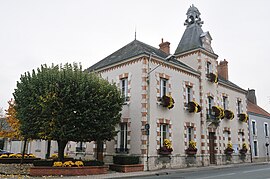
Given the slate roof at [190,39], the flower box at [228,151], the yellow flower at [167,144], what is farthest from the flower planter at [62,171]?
the slate roof at [190,39]

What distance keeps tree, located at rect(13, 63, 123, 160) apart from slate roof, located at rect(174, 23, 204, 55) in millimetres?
10933

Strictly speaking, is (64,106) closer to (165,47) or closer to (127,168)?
(127,168)

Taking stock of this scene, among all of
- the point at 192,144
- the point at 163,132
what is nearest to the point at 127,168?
the point at 163,132

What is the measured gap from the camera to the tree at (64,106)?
14.3m

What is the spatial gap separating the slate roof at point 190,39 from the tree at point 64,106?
1093 centimetres

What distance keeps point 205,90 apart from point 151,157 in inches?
343

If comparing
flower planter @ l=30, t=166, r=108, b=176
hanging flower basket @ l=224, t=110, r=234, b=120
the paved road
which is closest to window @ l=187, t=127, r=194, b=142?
the paved road

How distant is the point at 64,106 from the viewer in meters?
14.5

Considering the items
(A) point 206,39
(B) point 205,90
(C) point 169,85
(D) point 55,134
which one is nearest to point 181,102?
(C) point 169,85

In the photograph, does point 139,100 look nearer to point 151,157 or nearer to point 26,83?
point 151,157

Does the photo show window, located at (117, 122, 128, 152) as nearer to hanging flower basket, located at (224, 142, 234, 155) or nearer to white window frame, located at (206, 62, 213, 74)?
white window frame, located at (206, 62, 213, 74)

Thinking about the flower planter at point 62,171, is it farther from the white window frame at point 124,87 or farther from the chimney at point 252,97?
the chimney at point 252,97

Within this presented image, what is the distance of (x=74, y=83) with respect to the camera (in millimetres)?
15195

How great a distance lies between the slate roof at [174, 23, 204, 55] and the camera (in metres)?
24.1
